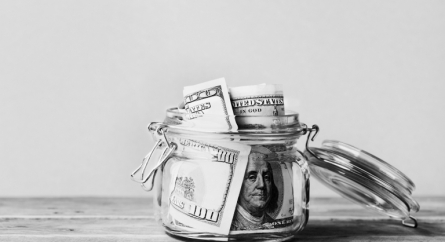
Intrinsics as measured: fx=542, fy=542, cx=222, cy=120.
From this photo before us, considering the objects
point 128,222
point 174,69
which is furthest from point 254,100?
point 174,69

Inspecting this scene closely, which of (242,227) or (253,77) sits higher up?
(253,77)

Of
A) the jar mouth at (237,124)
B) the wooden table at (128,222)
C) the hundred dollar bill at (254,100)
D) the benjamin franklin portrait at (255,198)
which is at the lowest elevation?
the wooden table at (128,222)

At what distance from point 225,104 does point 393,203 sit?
1.24ft

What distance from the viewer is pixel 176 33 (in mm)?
1657

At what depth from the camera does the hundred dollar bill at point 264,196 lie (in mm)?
926

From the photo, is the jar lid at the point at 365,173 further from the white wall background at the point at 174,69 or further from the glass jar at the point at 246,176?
the white wall background at the point at 174,69

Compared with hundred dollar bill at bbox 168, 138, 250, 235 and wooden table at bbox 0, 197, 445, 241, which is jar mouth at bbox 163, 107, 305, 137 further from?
wooden table at bbox 0, 197, 445, 241

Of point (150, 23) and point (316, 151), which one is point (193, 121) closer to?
point (316, 151)

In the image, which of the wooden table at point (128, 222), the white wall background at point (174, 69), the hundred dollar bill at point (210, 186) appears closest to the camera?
the hundred dollar bill at point (210, 186)

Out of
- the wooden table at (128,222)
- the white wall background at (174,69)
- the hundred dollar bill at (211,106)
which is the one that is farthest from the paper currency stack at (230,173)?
the white wall background at (174,69)

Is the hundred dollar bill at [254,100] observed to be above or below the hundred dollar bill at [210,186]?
above

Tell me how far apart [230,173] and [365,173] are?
263 mm

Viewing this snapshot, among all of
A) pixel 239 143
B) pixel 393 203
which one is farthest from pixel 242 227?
pixel 393 203

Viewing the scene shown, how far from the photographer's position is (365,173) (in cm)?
100
